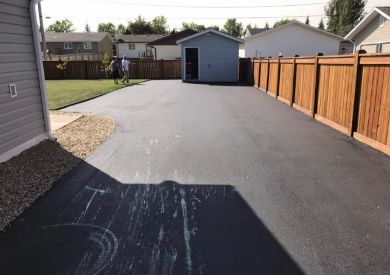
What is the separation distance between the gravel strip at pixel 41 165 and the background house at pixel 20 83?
0.89ft

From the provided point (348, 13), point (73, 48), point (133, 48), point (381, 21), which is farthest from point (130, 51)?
point (348, 13)

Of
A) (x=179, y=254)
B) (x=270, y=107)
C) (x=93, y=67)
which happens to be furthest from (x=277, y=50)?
(x=179, y=254)

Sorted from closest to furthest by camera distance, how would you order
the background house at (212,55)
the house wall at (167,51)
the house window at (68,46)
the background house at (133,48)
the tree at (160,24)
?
1. the background house at (212,55)
2. the house wall at (167,51)
3. the background house at (133,48)
4. the house window at (68,46)
5. the tree at (160,24)

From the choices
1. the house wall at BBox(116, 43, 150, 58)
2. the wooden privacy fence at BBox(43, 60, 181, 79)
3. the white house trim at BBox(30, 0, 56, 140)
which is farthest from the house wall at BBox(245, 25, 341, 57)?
the white house trim at BBox(30, 0, 56, 140)

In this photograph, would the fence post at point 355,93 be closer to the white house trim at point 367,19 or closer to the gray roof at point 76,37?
the white house trim at point 367,19

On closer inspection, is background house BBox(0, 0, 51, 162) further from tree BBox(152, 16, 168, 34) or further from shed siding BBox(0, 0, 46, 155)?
tree BBox(152, 16, 168, 34)

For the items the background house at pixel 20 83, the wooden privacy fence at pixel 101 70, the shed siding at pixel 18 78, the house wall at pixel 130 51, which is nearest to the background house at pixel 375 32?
the wooden privacy fence at pixel 101 70

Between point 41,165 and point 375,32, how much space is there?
2851 centimetres

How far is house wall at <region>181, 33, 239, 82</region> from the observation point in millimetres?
26859

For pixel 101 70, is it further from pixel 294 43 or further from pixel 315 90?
pixel 315 90

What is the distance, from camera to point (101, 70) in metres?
30.2

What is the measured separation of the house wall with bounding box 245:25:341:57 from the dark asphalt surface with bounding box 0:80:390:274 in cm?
3254

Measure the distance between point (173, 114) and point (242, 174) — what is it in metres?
6.24

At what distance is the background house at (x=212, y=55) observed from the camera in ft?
87.9
